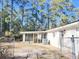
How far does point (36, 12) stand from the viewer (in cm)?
5166

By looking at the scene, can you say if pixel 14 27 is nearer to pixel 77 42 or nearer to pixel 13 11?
pixel 13 11

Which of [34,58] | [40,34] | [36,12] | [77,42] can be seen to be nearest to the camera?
[77,42]

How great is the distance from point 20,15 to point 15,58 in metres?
37.7

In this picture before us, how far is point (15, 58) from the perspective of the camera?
45.9 ft

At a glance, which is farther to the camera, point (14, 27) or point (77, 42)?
point (14, 27)

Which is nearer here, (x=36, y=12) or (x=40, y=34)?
(x=40, y=34)

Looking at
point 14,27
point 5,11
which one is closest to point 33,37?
point 14,27

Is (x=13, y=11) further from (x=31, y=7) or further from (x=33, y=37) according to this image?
(x=33, y=37)

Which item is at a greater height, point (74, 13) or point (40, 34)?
point (74, 13)

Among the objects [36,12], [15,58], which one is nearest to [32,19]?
[36,12]

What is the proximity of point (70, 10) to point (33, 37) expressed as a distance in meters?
16.1

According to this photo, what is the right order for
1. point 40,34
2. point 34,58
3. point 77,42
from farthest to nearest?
point 40,34 → point 34,58 → point 77,42

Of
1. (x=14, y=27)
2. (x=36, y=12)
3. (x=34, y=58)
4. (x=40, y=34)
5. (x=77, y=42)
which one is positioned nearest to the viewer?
(x=77, y=42)

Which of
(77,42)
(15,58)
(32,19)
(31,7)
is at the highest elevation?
(31,7)
